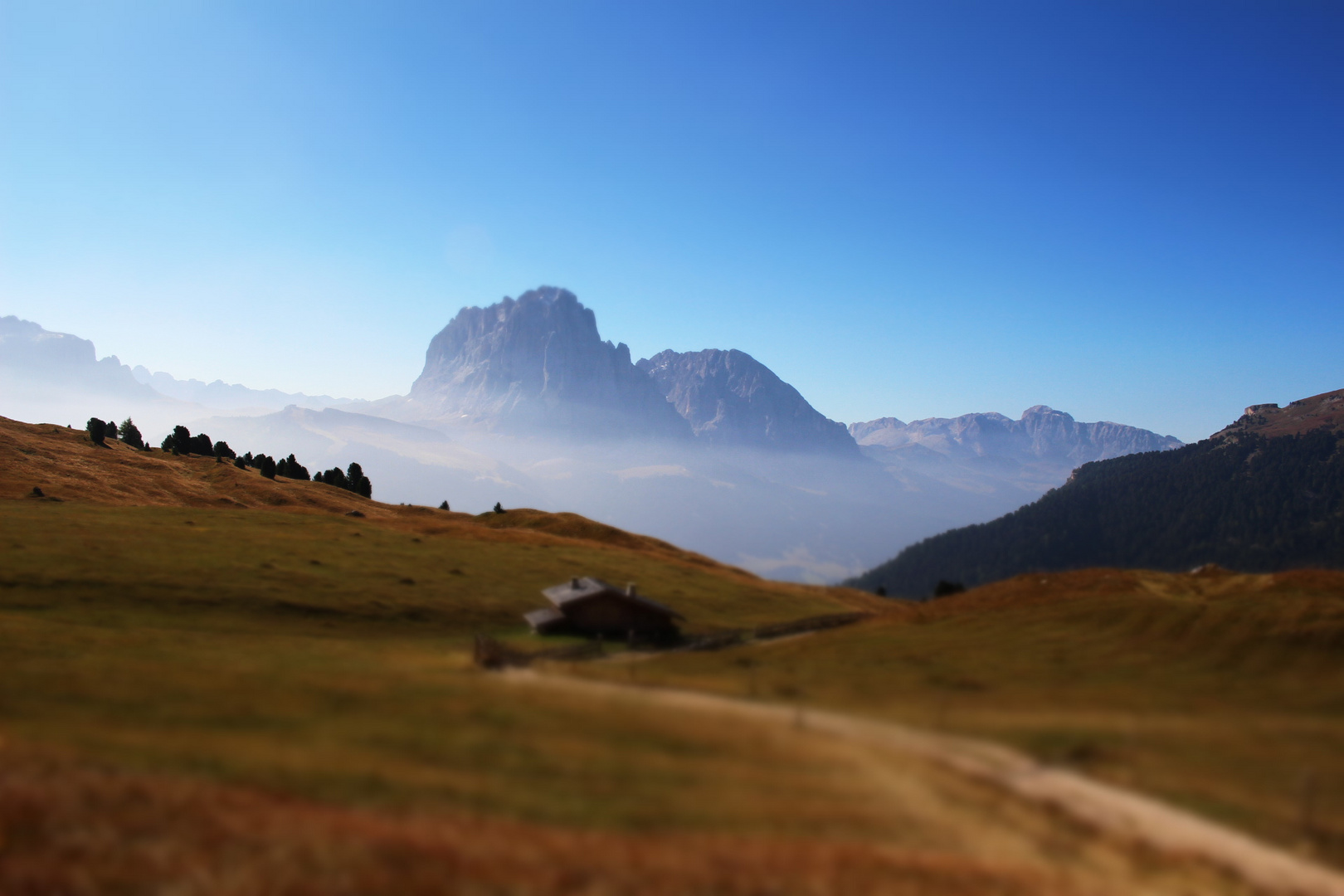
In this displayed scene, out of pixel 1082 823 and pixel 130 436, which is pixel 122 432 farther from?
pixel 1082 823

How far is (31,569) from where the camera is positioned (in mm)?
57250

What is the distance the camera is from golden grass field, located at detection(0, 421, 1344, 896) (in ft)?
52.2

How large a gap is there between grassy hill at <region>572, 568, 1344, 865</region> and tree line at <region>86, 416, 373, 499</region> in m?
129

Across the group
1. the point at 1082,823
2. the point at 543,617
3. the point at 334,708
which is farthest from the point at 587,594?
the point at 1082,823

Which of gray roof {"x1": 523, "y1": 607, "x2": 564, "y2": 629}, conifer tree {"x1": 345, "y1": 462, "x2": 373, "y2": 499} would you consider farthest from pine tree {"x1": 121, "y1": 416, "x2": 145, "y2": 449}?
gray roof {"x1": 523, "y1": 607, "x2": 564, "y2": 629}

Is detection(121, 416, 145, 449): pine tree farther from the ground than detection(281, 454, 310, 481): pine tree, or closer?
farther from the ground

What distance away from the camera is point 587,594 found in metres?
66.1

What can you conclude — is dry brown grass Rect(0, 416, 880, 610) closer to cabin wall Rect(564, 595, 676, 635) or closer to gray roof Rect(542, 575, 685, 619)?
gray roof Rect(542, 575, 685, 619)

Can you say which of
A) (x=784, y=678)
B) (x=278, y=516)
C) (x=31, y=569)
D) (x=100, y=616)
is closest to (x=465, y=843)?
(x=784, y=678)

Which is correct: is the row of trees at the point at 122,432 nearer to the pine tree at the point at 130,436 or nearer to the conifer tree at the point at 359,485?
the pine tree at the point at 130,436

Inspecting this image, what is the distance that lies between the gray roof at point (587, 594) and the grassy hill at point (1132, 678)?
41.3 ft

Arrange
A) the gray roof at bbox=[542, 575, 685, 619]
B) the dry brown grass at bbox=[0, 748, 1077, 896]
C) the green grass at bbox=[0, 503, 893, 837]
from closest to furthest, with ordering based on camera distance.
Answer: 1. the dry brown grass at bbox=[0, 748, 1077, 896]
2. the green grass at bbox=[0, 503, 893, 837]
3. the gray roof at bbox=[542, 575, 685, 619]

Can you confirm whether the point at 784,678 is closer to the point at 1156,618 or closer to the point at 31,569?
the point at 1156,618

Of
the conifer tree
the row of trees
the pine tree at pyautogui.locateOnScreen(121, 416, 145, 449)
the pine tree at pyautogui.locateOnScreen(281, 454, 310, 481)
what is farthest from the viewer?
the conifer tree
